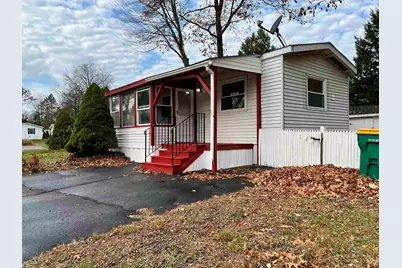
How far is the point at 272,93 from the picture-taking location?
8.29 metres

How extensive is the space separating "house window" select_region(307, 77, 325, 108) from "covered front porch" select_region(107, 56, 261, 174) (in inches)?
84.4

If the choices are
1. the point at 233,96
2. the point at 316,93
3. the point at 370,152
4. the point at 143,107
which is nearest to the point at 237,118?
the point at 233,96

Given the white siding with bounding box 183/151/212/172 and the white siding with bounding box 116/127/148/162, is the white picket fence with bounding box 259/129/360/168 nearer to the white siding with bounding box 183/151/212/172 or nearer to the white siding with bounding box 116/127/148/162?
the white siding with bounding box 183/151/212/172

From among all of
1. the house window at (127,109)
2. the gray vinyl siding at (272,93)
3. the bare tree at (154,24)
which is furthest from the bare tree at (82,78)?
the gray vinyl siding at (272,93)

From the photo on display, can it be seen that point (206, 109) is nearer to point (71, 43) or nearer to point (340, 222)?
point (340, 222)

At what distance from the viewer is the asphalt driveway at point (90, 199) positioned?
11.1 ft

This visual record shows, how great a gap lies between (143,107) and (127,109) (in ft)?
5.28

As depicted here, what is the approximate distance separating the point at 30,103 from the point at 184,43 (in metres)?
40.7

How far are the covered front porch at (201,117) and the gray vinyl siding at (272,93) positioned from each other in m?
0.21

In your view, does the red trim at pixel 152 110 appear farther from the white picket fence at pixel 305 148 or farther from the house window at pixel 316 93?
the house window at pixel 316 93

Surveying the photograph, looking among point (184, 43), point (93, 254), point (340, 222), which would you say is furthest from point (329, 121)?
point (184, 43)

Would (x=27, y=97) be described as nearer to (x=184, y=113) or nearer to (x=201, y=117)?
(x=184, y=113)

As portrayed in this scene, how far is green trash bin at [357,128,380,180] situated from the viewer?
5.12 meters

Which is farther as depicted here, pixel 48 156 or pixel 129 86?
pixel 48 156
